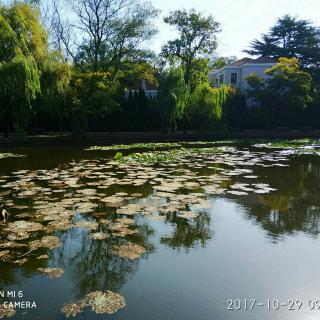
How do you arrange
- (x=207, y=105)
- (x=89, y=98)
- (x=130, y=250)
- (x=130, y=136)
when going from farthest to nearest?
1. (x=207, y=105)
2. (x=130, y=136)
3. (x=89, y=98)
4. (x=130, y=250)

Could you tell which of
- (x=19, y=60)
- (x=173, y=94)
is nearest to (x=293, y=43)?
(x=173, y=94)

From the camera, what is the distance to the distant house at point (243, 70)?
109 feet

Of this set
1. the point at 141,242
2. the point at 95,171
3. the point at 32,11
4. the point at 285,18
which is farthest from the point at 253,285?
the point at 285,18

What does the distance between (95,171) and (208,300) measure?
21.9ft

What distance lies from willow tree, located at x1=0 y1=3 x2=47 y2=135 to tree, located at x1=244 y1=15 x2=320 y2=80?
78.3 ft

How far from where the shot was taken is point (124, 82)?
29109mm

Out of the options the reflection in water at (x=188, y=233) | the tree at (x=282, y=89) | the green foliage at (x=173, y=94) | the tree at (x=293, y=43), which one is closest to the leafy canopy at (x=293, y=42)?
the tree at (x=293, y=43)

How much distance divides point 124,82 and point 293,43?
17.0 metres

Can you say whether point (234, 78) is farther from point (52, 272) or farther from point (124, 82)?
point (52, 272)

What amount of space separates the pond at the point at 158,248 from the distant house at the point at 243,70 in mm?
26321

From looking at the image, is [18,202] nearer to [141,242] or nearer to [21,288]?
[141,242]

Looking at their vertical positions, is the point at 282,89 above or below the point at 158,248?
above

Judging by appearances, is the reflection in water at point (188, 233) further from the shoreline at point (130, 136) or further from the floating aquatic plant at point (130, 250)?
the shoreline at point (130, 136)

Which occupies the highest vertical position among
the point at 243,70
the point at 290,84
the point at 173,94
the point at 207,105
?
the point at 243,70
